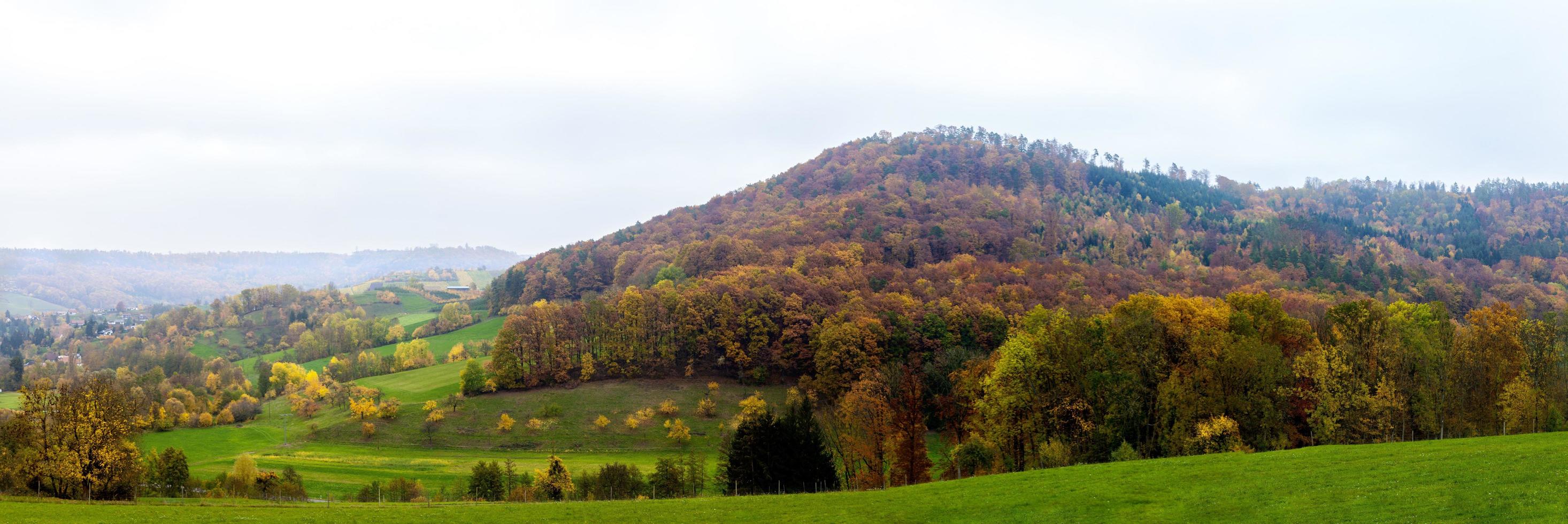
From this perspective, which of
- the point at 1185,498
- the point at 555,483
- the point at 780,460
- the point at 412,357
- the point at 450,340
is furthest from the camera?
the point at 450,340

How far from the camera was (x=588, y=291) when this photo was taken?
164750mm

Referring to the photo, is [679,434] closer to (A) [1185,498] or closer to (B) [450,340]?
(A) [1185,498]

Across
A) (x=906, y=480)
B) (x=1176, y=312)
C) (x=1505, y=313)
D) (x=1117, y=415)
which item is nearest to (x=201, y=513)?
(x=906, y=480)

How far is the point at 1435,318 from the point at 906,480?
44.5m

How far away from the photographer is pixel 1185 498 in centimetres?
3105

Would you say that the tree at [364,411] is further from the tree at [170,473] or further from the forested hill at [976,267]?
the forested hill at [976,267]

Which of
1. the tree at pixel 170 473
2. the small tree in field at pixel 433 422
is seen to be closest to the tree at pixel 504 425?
the small tree in field at pixel 433 422

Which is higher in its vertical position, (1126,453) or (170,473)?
(1126,453)

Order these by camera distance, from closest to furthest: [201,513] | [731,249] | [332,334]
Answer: [201,513]
[731,249]
[332,334]

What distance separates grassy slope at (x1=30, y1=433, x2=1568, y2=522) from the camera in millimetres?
25781

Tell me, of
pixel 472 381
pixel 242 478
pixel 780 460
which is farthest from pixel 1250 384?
pixel 472 381

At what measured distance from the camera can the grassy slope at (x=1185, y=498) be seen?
25.8 m

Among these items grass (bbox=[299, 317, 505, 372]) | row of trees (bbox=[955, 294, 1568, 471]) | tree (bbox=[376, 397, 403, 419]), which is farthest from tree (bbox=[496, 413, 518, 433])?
grass (bbox=[299, 317, 505, 372])

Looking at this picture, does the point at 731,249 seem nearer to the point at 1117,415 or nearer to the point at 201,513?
the point at 1117,415
